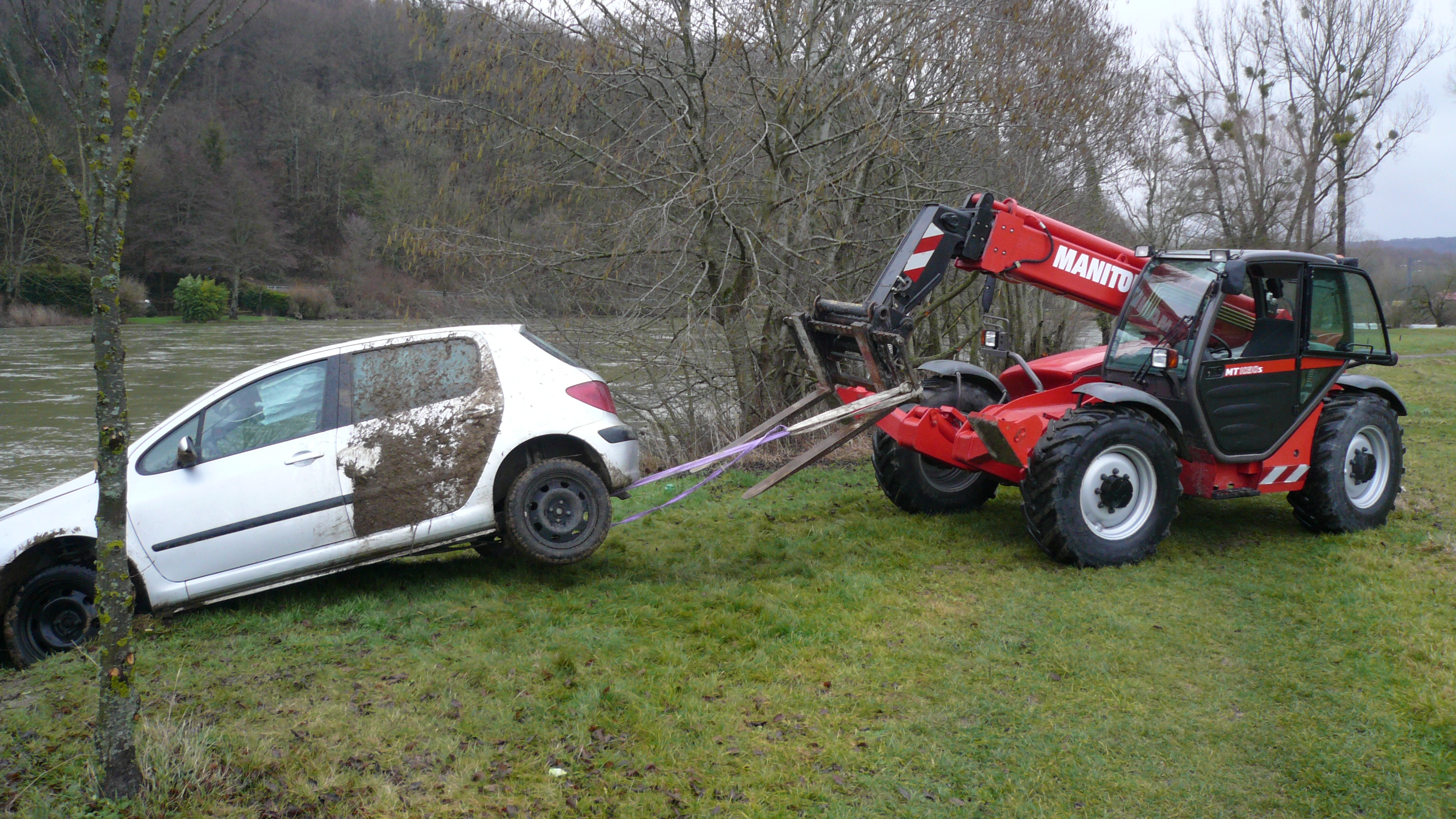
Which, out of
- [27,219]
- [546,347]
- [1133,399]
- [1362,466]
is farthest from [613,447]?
[27,219]

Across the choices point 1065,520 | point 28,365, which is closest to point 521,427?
point 1065,520

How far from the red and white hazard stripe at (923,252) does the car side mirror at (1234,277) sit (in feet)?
6.19

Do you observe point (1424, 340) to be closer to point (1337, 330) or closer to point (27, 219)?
point (1337, 330)

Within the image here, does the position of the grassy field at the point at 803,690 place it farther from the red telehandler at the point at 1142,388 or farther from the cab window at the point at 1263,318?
the cab window at the point at 1263,318

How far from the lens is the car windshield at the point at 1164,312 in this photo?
6.82m

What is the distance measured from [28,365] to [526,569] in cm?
2469

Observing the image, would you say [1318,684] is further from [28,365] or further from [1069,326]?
[28,365]

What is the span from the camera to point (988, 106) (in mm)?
10711

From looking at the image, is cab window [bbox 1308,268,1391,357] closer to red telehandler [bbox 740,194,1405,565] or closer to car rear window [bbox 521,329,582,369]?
red telehandler [bbox 740,194,1405,565]

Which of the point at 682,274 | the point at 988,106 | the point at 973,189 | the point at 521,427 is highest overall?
the point at 988,106

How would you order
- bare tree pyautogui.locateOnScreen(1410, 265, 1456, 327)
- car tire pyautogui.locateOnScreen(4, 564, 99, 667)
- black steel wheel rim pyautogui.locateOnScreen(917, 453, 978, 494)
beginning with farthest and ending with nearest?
1. bare tree pyautogui.locateOnScreen(1410, 265, 1456, 327)
2. black steel wheel rim pyautogui.locateOnScreen(917, 453, 978, 494)
3. car tire pyautogui.locateOnScreen(4, 564, 99, 667)

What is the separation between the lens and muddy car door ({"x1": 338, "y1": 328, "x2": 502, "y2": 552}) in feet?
18.9

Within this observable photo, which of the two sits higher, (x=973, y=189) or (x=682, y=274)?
(x=973, y=189)

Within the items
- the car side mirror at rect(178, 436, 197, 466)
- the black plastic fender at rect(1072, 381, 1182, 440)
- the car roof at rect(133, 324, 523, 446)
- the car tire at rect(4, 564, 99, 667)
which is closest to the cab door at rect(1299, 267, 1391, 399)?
the black plastic fender at rect(1072, 381, 1182, 440)
